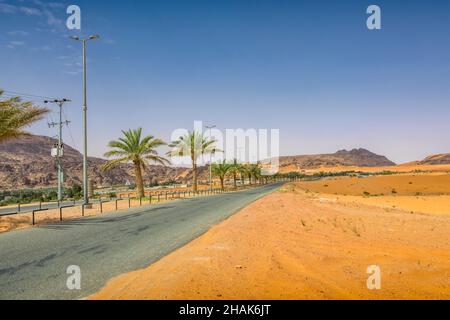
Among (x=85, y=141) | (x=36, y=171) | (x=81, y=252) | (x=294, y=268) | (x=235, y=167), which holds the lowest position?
(x=81, y=252)

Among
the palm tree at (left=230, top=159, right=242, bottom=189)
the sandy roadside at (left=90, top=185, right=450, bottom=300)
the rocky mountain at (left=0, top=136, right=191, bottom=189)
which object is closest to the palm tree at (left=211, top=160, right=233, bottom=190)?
the palm tree at (left=230, top=159, right=242, bottom=189)

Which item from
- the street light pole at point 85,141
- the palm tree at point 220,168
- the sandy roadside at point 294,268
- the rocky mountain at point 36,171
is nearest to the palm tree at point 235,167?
the palm tree at point 220,168

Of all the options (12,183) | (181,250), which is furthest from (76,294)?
(12,183)

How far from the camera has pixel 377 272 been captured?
6973mm

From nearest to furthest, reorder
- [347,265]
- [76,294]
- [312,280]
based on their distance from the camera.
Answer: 1. [76,294]
2. [312,280]
3. [347,265]

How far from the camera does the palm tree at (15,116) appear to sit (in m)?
16.8

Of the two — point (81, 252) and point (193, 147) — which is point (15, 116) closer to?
point (81, 252)

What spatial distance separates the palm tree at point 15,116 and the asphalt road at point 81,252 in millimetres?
5256

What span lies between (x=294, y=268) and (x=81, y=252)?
548cm

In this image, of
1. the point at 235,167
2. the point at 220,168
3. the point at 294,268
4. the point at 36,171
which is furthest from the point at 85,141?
the point at 36,171

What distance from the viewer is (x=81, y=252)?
9.65m

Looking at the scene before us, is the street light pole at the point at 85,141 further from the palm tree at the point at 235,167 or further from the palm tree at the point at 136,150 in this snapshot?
the palm tree at the point at 235,167

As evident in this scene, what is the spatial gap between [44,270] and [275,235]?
20.2 ft

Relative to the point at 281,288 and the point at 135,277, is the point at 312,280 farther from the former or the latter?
the point at 135,277
